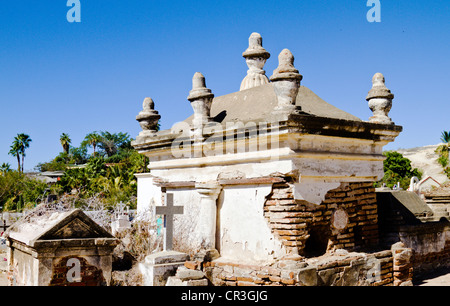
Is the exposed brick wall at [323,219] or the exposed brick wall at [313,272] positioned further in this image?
the exposed brick wall at [323,219]

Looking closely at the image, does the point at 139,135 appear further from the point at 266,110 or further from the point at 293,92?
the point at 293,92

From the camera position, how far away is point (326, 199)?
7.57 metres

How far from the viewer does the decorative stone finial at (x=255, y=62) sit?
1013 centimetres

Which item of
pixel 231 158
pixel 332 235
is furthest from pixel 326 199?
pixel 231 158

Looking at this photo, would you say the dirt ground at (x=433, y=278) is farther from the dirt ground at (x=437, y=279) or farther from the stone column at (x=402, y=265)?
the stone column at (x=402, y=265)

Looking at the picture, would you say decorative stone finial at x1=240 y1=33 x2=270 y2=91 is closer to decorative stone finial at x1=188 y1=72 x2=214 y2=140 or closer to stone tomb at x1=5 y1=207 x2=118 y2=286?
decorative stone finial at x1=188 y1=72 x2=214 y2=140

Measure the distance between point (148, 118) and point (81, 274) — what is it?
4.35 meters

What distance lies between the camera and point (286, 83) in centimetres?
703

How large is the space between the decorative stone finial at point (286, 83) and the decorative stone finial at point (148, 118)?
12.1ft

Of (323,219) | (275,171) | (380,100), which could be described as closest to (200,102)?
(275,171)

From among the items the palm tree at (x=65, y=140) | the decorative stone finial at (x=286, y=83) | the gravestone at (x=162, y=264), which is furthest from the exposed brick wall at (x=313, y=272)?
the palm tree at (x=65, y=140)

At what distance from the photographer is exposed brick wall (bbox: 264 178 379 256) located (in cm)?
714

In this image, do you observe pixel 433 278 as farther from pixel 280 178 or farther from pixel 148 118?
pixel 148 118

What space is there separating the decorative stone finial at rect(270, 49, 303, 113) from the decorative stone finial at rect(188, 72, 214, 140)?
5.38 ft
